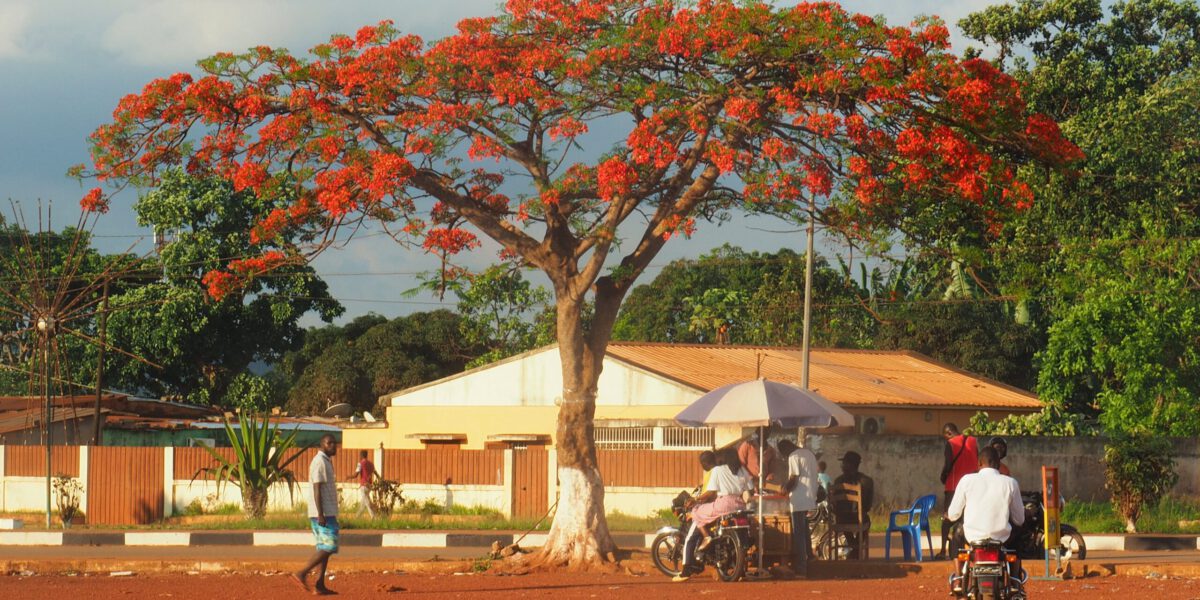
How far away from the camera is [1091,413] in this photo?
38.3 meters

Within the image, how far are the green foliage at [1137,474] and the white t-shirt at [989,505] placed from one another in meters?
12.5

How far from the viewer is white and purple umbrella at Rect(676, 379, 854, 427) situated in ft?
49.3

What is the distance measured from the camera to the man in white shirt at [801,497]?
14.7 m

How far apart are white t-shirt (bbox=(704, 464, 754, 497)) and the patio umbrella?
20cm

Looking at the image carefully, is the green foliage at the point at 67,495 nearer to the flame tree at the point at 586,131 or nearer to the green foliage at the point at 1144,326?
the flame tree at the point at 586,131

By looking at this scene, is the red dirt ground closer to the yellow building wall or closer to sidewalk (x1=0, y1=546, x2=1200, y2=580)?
sidewalk (x1=0, y1=546, x2=1200, y2=580)

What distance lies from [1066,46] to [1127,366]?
12806 mm

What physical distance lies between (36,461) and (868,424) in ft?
61.0

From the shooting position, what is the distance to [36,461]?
3053cm

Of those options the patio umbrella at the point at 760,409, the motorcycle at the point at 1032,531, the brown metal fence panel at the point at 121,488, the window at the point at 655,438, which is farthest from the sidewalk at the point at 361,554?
the window at the point at 655,438

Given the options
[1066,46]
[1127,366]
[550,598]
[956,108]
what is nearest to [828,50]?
[956,108]

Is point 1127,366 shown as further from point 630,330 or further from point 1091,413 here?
point 630,330

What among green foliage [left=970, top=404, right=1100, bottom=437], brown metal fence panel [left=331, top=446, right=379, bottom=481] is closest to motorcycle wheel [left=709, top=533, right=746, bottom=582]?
brown metal fence panel [left=331, top=446, right=379, bottom=481]

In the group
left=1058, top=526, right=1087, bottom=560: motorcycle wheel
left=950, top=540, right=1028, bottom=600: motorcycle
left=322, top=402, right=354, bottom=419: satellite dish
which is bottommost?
left=1058, top=526, right=1087, bottom=560: motorcycle wheel
